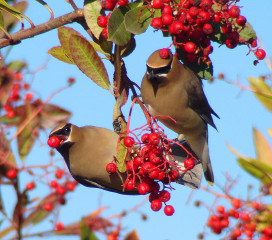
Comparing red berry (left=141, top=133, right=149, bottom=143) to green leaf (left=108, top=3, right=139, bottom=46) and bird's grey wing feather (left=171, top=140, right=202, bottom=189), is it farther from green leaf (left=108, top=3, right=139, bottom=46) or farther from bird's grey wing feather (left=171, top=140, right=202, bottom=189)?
bird's grey wing feather (left=171, top=140, right=202, bottom=189)

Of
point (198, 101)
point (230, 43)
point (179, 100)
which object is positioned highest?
point (230, 43)

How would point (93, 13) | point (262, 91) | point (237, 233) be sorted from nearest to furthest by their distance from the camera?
point (93, 13) < point (262, 91) < point (237, 233)

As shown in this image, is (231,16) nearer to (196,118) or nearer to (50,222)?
(196,118)

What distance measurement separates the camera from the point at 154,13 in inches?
93.4

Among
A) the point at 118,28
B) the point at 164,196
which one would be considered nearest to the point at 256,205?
the point at 164,196

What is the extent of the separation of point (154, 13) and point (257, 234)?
63.4 inches

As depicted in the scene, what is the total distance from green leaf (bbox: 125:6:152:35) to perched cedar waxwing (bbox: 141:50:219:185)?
57cm

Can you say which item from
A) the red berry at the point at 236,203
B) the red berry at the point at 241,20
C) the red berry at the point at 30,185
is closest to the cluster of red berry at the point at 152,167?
the red berry at the point at 241,20

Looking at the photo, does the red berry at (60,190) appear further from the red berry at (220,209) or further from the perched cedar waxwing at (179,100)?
the red berry at (220,209)

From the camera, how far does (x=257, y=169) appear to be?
2.98 meters

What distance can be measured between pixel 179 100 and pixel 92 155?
0.69 meters

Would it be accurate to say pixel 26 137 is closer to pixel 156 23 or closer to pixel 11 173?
pixel 11 173

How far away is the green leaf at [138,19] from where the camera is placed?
2.23 meters

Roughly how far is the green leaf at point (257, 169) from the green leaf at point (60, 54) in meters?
1.12
